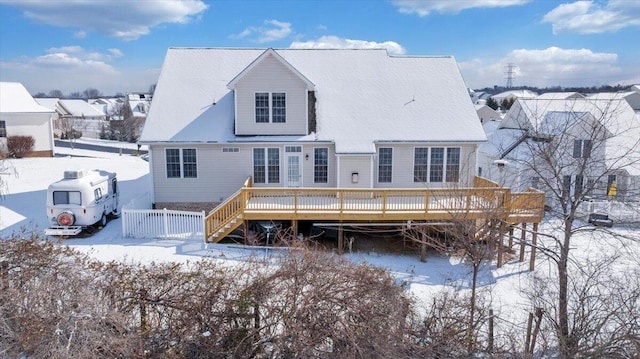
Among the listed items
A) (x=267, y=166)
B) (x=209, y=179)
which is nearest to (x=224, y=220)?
(x=209, y=179)

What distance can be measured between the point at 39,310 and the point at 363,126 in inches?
535

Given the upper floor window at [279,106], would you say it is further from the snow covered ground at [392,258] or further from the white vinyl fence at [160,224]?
the snow covered ground at [392,258]

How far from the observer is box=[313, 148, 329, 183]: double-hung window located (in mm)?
17766

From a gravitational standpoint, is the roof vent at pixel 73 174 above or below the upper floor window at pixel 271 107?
below

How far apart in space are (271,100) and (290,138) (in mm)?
1797

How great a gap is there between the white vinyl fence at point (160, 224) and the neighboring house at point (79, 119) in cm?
5332

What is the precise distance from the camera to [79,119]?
238ft

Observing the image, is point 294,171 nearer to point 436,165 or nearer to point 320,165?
point 320,165

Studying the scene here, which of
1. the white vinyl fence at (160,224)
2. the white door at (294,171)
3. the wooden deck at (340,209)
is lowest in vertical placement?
the white vinyl fence at (160,224)

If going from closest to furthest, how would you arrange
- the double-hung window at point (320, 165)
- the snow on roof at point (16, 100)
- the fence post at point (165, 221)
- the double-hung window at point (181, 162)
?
the fence post at point (165, 221), the double-hung window at point (181, 162), the double-hung window at point (320, 165), the snow on roof at point (16, 100)

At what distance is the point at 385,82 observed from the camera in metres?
20.2

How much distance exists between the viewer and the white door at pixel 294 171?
58.3ft

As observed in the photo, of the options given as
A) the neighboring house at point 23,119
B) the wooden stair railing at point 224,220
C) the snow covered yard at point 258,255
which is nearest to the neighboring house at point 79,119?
the neighboring house at point 23,119

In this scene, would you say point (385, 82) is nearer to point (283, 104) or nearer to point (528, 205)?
point (283, 104)
